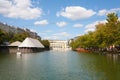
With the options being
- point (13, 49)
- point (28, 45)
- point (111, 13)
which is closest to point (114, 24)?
point (111, 13)

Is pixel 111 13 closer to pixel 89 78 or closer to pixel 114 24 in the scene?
pixel 114 24

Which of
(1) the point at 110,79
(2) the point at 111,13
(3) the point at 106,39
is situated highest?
(2) the point at 111,13

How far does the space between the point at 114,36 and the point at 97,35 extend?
12.9m

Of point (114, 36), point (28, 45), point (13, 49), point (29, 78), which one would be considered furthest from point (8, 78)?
point (13, 49)

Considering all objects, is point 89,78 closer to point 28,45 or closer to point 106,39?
point 106,39

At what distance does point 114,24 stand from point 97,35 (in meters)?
11.1

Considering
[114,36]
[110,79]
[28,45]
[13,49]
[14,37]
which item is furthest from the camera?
[14,37]

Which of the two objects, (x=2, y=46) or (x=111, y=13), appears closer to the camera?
(x=111, y=13)

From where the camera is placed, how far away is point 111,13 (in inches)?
3900

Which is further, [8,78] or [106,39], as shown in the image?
[106,39]

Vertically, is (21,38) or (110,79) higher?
(21,38)

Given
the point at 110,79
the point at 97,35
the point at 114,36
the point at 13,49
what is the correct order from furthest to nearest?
the point at 13,49
the point at 97,35
the point at 114,36
the point at 110,79

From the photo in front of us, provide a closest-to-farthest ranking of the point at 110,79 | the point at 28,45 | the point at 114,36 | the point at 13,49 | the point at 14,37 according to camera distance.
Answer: the point at 110,79 < the point at 114,36 < the point at 28,45 < the point at 13,49 < the point at 14,37

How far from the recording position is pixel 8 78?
3103cm
